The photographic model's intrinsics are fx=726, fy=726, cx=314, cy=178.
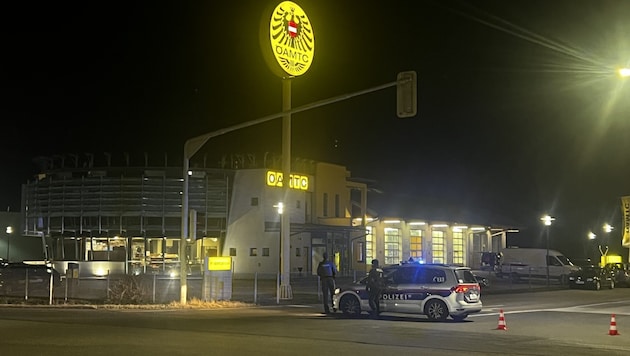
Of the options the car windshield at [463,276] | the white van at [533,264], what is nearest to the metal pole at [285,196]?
the car windshield at [463,276]

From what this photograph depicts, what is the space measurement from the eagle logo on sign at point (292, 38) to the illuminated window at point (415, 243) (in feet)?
104

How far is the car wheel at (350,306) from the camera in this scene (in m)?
21.6

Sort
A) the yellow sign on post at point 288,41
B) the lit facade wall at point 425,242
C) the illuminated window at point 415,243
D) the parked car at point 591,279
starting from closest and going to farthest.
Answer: the yellow sign on post at point 288,41, the parked car at point 591,279, the lit facade wall at point 425,242, the illuminated window at point 415,243

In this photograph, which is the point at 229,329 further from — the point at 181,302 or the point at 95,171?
the point at 95,171

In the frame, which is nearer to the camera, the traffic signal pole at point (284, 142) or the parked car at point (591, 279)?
the traffic signal pole at point (284, 142)

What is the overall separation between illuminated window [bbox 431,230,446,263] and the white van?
327 inches

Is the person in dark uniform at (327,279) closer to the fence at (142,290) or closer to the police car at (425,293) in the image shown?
the police car at (425,293)

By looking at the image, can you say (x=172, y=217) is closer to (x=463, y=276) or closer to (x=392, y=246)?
(x=392, y=246)

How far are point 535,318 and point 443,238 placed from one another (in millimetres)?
41550

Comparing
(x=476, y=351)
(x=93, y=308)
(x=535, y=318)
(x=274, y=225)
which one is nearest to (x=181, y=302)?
(x=93, y=308)

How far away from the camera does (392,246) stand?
58.6m

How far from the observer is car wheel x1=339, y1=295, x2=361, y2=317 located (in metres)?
21.6

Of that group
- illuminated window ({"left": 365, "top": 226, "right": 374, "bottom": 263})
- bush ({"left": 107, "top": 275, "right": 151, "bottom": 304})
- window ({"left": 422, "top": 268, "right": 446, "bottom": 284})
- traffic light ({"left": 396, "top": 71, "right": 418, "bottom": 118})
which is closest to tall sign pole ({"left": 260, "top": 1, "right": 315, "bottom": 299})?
bush ({"left": 107, "top": 275, "right": 151, "bottom": 304})

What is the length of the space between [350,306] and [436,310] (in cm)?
276
